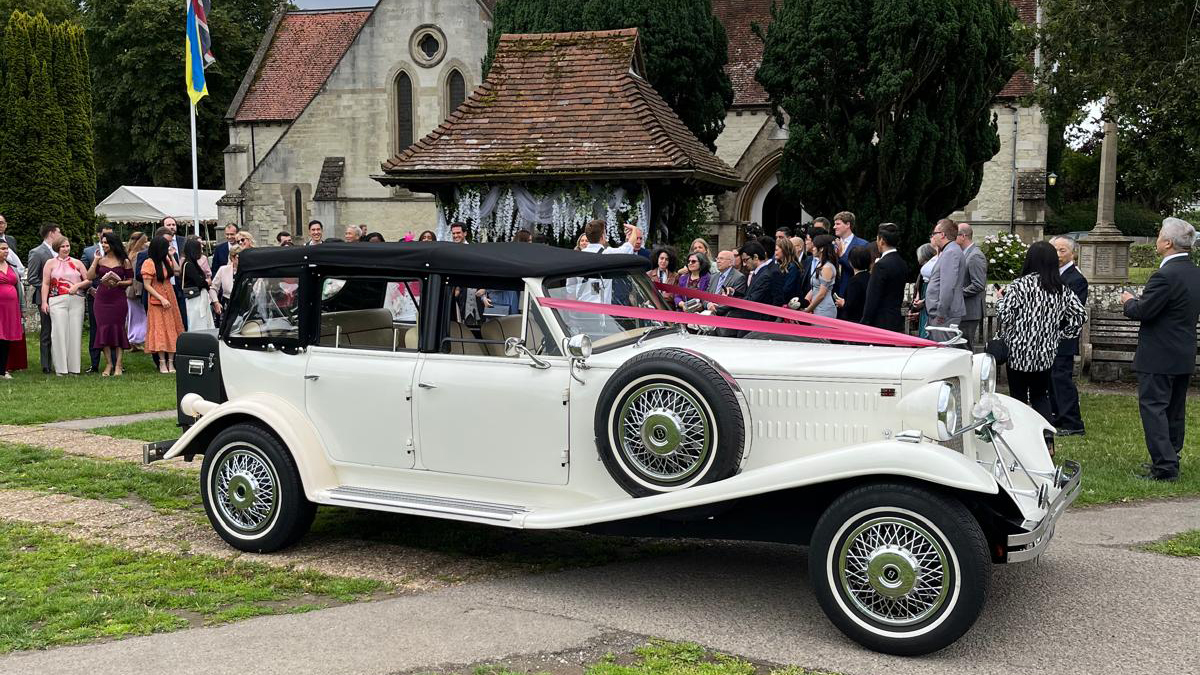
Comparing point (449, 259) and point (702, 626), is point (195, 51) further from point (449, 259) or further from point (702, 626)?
point (702, 626)

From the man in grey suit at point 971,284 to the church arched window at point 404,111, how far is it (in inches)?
1060

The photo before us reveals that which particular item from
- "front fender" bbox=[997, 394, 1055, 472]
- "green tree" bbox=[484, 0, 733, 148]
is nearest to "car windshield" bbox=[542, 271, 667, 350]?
"front fender" bbox=[997, 394, 1055, 472]

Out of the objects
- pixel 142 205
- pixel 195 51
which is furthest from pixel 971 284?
pixel 142 205

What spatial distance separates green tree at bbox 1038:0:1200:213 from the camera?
57.2 ft

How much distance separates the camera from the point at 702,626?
5469 millimetres

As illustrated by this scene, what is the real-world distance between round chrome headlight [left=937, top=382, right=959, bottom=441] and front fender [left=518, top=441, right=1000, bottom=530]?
156mm

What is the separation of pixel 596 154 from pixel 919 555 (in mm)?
10961

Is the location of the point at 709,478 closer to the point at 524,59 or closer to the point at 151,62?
the point at 524,59

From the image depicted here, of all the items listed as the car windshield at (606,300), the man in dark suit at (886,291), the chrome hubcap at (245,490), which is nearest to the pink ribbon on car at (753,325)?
the car windshield at (606,300)

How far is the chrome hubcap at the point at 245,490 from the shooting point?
6.73 meters

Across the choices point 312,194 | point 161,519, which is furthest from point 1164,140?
point 312,194

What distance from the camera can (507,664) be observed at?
4.93 m

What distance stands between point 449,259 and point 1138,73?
52.3ft

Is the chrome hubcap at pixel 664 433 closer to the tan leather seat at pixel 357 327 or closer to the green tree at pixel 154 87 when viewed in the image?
the tan leather seat at pixel 357 327
